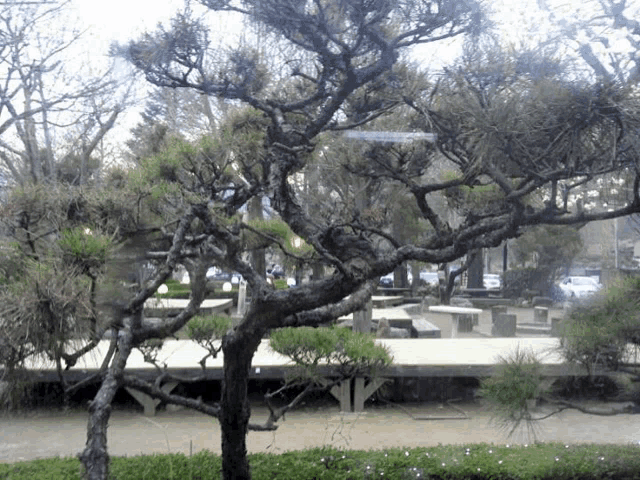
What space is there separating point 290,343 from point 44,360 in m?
1.75

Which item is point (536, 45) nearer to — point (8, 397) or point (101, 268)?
point (101, 268)

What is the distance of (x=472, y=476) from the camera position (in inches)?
125

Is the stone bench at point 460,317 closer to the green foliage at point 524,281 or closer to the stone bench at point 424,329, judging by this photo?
the stone bench at point 424,329

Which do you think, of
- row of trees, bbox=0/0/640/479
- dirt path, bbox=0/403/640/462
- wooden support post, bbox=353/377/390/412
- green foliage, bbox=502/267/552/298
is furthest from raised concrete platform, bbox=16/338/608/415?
row of trees, bbox=0/0/640/479

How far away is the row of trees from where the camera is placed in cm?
213

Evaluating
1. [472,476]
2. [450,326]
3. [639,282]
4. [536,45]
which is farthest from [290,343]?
[450,326]

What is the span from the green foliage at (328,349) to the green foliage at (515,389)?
72 centimetres

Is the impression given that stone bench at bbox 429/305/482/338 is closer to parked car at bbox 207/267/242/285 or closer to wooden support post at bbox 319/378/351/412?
wooden support post at bbox 319/378/351/412

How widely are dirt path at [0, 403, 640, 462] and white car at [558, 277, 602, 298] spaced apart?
68 centimetres

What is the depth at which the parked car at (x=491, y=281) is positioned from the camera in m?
5.61

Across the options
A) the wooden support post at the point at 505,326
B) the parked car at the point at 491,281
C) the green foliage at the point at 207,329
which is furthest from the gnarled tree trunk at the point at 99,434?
the parked car at the point at 491,281

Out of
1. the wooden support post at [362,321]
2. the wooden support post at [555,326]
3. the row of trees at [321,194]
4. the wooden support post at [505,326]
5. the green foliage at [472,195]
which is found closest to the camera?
the row of trees at [321,194]

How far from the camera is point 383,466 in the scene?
318 cm

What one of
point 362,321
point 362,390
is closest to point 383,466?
point 362,390
